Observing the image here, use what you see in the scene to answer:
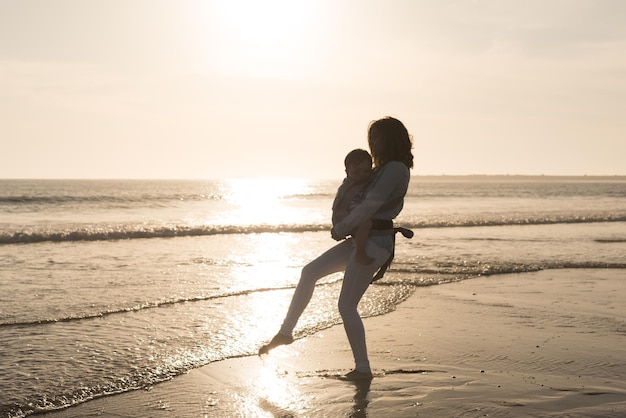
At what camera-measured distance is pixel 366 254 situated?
5.20m

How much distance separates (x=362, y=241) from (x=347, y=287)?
54 cm

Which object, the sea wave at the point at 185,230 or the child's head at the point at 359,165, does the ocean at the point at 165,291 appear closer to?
the sea wave at the point at 185,230

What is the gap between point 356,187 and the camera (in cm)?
523

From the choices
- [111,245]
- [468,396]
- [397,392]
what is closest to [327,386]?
[397,392]

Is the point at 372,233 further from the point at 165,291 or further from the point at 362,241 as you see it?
the point at 165,291

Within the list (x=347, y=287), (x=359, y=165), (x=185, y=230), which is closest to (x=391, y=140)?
(x=359, y=165)

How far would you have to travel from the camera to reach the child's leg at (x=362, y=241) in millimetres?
5090

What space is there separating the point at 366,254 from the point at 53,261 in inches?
448

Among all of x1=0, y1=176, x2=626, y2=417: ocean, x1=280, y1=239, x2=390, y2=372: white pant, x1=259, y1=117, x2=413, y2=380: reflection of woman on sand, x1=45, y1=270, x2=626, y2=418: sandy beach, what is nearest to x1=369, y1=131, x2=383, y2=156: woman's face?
x1=259, y1=117, x2=413, y2=380: reflection of woman on sand

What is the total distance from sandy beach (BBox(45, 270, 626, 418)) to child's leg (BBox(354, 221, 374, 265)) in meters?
1.06

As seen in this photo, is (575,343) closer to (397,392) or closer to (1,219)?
(397,392)

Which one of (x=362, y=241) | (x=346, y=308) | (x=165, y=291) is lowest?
(x=165, y=291)

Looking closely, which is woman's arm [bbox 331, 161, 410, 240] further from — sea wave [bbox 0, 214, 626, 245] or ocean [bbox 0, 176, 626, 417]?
sea wave [bbox 0, 214, 626, 245]

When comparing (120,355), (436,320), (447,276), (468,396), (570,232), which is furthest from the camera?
(570,232)
